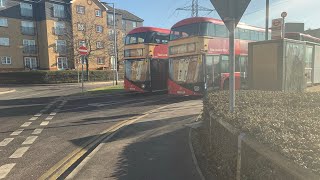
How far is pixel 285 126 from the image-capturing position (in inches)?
176

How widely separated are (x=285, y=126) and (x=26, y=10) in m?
55.8

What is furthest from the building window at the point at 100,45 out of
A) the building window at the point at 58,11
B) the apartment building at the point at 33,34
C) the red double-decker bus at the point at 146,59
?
the red double-decker bus at the point at 146,59

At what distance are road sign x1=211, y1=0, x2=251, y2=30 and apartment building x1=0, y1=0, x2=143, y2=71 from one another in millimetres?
45382

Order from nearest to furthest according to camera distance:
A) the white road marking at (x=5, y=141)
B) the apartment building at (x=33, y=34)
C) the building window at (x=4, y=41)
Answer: the white road marking at (x=5, y=141)
the building window at (x=4, y=41)
the apartment building at (x=33, y=34)

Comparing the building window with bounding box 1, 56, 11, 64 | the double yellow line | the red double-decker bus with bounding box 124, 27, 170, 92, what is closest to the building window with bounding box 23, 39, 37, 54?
the building window with bounding box 1, 56, 11, 64

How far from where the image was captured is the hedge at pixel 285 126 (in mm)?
3183

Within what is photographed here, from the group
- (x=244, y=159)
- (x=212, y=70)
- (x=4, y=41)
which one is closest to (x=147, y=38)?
(x=212, y=70)

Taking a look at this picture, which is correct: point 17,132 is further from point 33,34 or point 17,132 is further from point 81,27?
point 33,34

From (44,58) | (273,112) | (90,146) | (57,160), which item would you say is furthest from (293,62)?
(44,58)

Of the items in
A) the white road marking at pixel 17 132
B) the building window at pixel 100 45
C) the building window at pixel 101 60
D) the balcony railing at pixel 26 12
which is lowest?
the white road marking at pixel 17 132

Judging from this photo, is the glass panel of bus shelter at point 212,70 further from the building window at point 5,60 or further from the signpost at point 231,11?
the building window at point 5,60

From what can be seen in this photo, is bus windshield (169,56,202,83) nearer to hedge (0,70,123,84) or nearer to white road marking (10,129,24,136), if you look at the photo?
white road marking (10,129,24,136)

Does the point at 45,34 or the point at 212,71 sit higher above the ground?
the point at 45,34

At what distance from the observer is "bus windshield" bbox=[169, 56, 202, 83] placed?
58.7 ft
